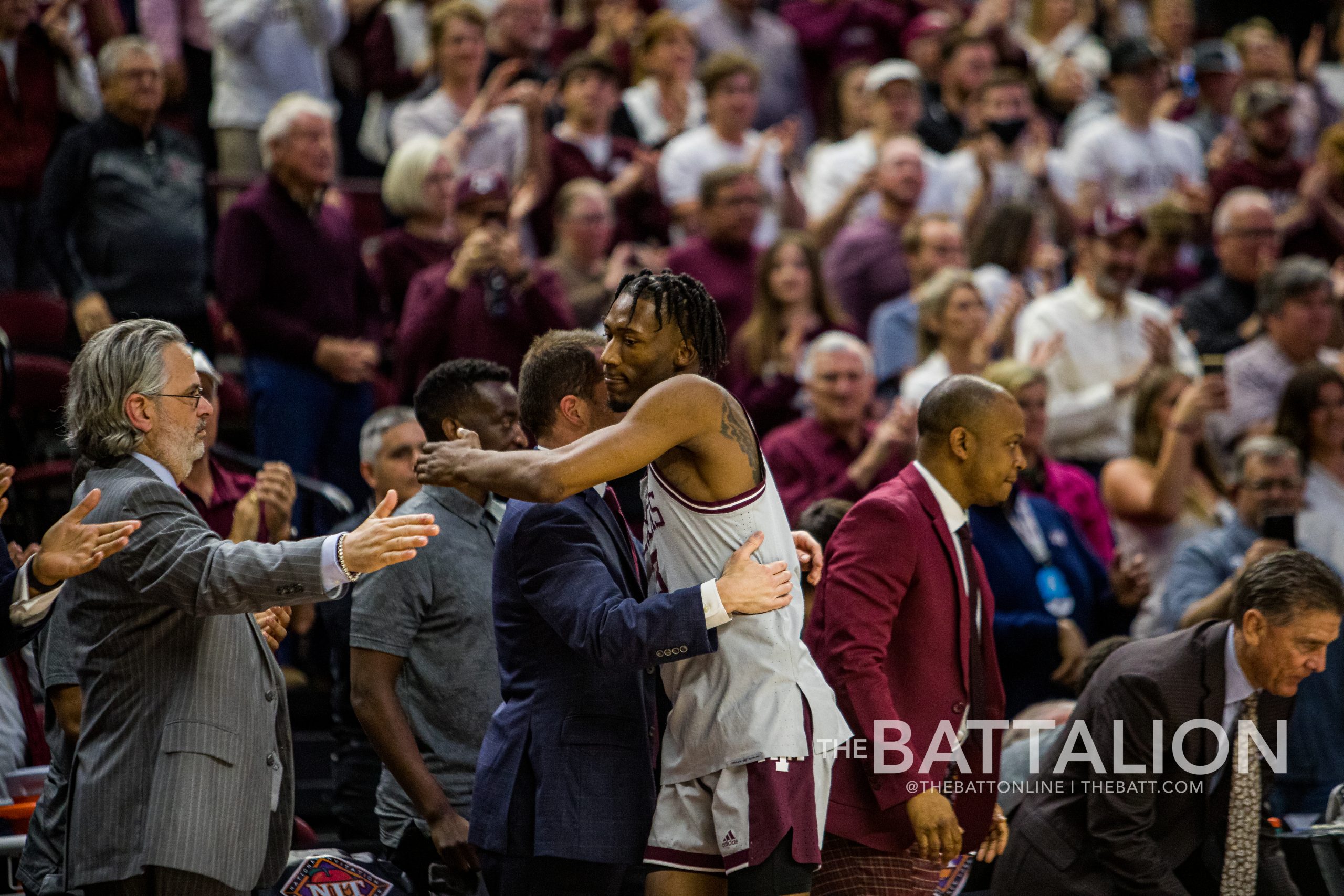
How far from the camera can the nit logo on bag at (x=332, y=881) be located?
422cm

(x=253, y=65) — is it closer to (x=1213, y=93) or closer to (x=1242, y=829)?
(x=1242, y=829)

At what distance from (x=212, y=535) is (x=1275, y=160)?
8.79 m

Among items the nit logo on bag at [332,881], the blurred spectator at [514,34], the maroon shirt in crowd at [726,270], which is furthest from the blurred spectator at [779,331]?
the nit logo on bag at [332,881]

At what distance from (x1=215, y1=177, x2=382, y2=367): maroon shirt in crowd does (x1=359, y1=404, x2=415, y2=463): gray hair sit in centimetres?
148

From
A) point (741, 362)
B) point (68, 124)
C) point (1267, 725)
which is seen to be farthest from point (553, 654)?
point (68, 124)

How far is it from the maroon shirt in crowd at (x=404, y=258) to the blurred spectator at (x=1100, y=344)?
9.21 ft

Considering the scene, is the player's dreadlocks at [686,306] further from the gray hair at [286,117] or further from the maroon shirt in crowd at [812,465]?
the gray hair at [286,117]

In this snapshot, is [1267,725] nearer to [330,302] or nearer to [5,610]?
[5,610]

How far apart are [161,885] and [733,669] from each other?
4.16ft

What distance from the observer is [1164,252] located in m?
9.47

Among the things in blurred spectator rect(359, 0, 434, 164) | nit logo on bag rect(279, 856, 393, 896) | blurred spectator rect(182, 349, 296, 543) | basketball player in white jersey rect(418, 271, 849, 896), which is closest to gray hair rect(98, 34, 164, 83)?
blurred spectator rect(182, 349, 296, 543)

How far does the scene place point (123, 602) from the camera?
348 centimetres

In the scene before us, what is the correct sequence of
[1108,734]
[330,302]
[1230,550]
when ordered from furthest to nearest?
[330,302] < [1230,550] < [1108,734]

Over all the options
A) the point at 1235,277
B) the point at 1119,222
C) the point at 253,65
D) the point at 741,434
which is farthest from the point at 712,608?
the point at 1235,277
